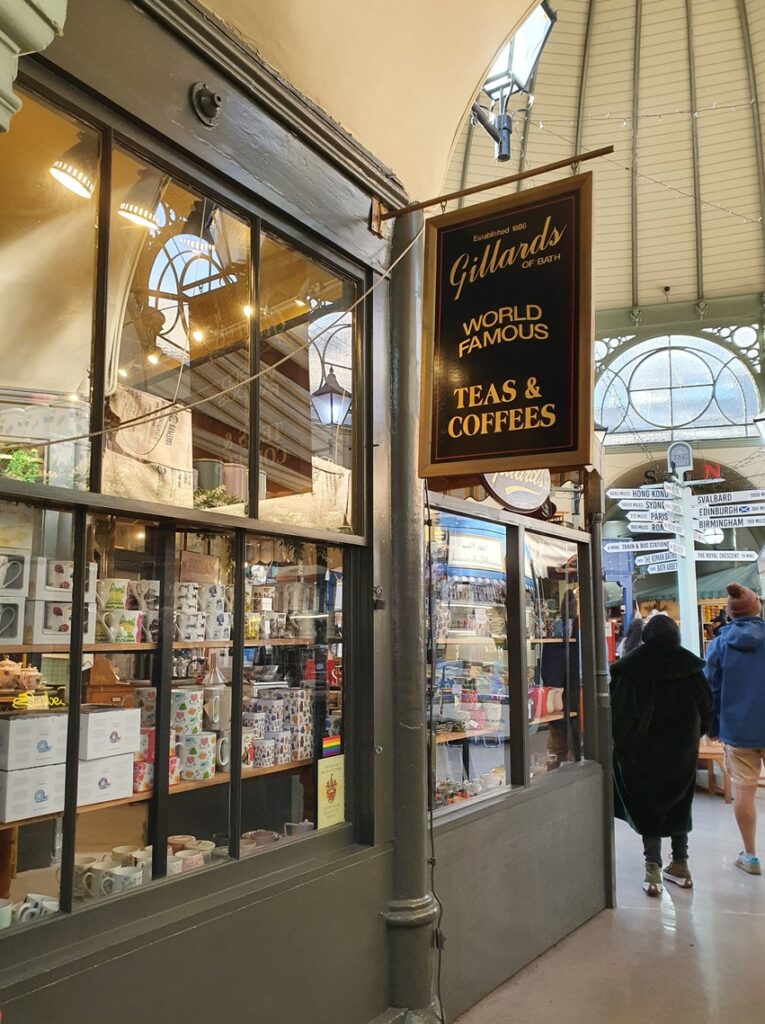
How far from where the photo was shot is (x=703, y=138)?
A: 1348 cm

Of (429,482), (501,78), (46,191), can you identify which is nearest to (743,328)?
(501,78)

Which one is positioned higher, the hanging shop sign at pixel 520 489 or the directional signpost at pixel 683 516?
the directional signpost at pixel 683 516

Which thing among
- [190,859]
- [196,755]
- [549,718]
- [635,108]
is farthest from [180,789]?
[635,108]

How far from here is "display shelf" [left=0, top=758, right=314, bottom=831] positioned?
7.48 ft

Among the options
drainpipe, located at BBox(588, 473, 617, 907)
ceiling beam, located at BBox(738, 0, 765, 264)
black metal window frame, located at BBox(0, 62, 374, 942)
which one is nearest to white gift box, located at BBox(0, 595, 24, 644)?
black metal window frame, located at BBox(0, 62, 374, 942)

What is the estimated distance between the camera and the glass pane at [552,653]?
5020mm

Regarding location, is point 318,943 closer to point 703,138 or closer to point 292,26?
point 292,26

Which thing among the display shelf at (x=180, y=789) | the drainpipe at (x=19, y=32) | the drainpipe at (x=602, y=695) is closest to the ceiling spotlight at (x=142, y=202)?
the drainpipe at (x=19, y=32)

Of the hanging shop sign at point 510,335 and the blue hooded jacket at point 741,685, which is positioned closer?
the hanging shop sign at point 510,335

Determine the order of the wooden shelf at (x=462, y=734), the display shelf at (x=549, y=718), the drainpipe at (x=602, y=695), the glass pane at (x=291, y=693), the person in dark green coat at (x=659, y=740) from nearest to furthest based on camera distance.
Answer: the glass pane at (x=291, y=693) → the wooden shelf at (x=462, y=734) → the display shelf at (x=549, y=718) → the drainpipe at (x=602, y=695) → the person in dark green coat at (x=659, y=740)

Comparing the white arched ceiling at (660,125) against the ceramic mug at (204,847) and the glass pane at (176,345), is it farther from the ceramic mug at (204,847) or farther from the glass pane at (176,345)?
the ceramic mug at (204,847)

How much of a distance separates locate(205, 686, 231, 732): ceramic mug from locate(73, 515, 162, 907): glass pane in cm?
27

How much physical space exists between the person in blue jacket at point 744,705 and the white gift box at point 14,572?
540 centimetres

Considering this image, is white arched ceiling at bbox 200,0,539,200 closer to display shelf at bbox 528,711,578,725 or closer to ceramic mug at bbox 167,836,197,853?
ceramic mug at bbox 167,836,197,853
